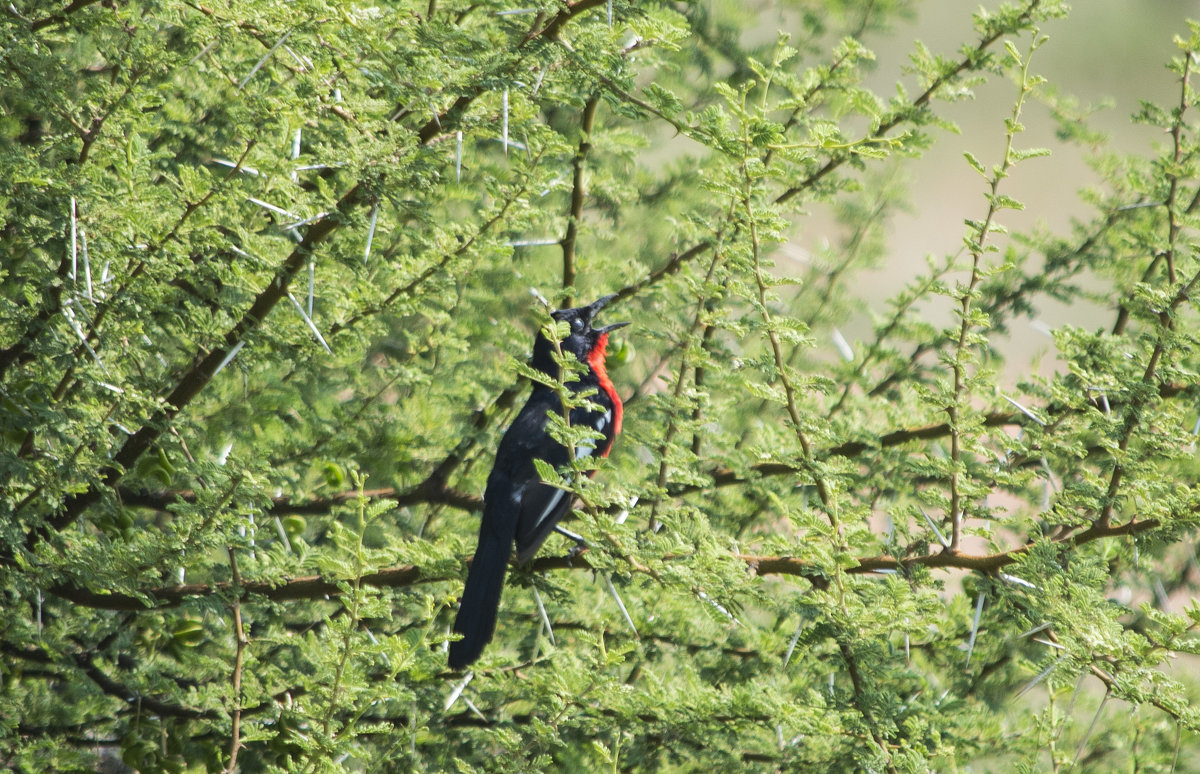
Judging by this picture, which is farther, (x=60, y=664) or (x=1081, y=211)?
(x=1081, y=211)

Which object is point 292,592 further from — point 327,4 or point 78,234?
point 327,4

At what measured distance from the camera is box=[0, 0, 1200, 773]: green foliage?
2.39m

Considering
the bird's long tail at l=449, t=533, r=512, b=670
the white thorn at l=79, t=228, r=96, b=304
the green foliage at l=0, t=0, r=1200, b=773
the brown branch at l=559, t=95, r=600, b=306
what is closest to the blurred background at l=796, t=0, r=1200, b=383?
the brown branch at l=559, t=95, r=600, b=306

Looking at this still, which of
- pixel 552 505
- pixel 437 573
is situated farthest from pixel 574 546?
pixel 437 573

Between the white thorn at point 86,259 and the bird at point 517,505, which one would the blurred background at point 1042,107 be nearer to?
the bird at point 517,505

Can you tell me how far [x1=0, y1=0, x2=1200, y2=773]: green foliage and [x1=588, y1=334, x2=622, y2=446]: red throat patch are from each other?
189 mm

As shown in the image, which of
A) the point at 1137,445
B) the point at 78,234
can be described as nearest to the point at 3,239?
the point at 78,234

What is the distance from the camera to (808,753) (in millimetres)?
3186

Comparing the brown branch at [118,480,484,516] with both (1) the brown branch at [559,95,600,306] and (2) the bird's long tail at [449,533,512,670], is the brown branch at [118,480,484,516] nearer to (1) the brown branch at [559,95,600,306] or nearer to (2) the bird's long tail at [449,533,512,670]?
(2) the bird's long tail at [449,533,512,670]

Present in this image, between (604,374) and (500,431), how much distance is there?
0.58 meters

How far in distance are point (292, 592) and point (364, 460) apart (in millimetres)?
1075

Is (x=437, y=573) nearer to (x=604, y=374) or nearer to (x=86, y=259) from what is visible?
(x=86, y=259)

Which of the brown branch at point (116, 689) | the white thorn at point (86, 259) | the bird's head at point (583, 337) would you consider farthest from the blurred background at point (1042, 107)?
the white thorn at point (86, 259)

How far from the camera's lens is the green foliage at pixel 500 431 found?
2.39 metres
